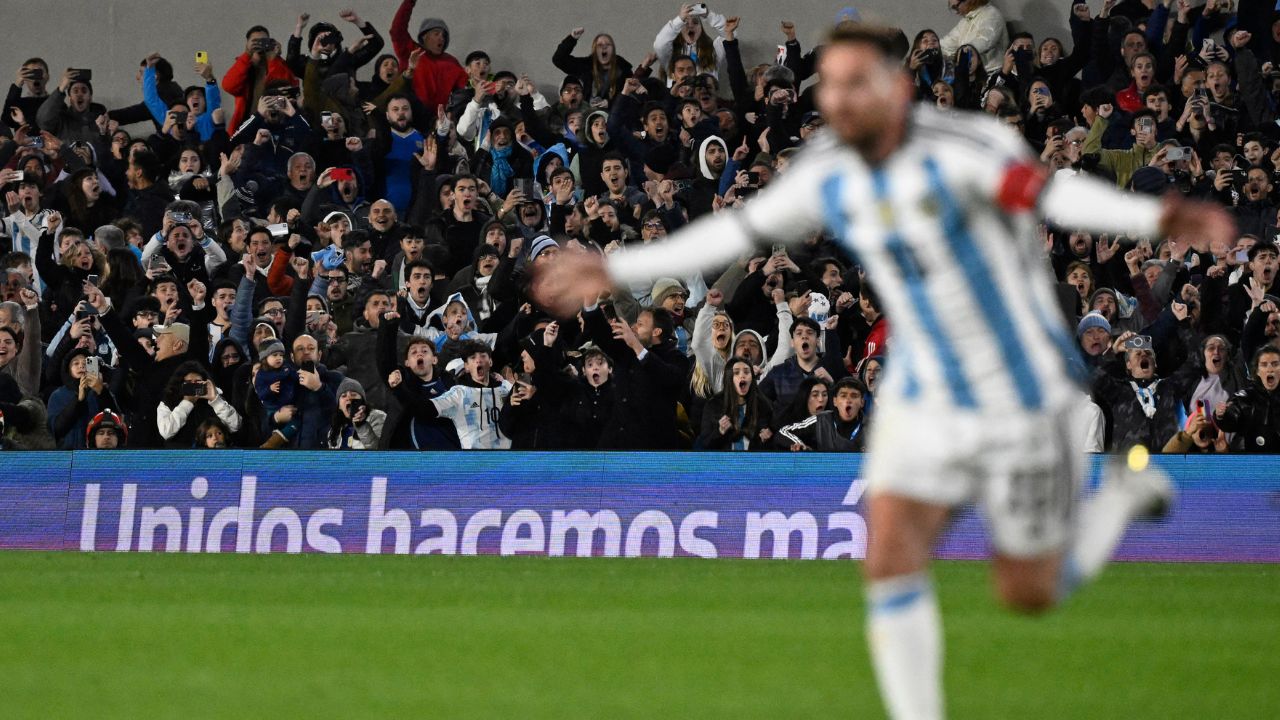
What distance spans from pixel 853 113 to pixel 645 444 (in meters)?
9.76

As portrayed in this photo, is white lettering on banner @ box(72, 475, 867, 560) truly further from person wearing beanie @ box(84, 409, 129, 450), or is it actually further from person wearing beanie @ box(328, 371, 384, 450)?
person wearing beanie @ box(328, 371, 384, 450)

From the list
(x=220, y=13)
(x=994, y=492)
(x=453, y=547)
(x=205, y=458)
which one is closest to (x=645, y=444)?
(x=453, y=547)

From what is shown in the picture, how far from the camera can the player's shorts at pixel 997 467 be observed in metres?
5.66

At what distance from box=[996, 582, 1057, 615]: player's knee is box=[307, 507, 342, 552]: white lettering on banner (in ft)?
32.5

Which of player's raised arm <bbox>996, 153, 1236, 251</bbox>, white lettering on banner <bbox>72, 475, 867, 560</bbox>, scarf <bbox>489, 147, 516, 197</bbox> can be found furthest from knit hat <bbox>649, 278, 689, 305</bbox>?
player's raised arm <bbox>996, 153, 1236, 251</bbox>

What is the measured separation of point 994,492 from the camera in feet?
18.7

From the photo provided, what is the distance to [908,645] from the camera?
557 centimetres

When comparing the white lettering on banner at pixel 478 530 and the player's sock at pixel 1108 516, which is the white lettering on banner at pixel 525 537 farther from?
the player's sock at pixel 1108 516

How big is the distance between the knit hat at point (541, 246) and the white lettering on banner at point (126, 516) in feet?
13.3

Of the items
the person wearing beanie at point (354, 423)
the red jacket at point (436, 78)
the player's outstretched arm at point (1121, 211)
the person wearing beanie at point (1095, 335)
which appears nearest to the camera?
the player's outstretched arm at point (1121, 211)

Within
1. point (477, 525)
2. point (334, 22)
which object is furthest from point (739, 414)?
point (334, 22)

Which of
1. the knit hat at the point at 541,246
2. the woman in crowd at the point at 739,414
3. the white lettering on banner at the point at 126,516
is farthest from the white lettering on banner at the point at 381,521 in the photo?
the knit hat at the point at 541,246

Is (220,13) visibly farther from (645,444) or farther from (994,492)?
(994,492)

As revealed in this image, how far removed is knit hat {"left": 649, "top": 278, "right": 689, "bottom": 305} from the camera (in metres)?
16.4
